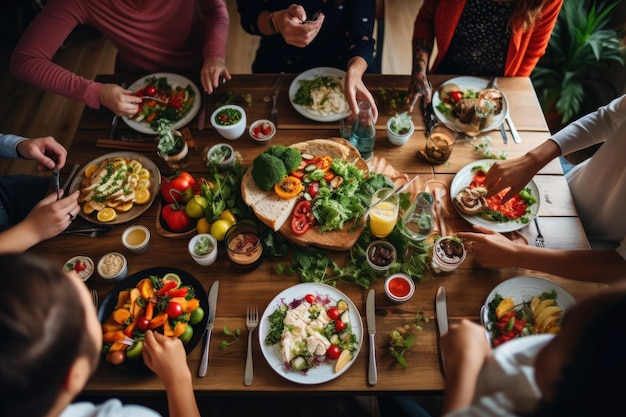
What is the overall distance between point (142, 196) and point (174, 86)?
82 centimetres

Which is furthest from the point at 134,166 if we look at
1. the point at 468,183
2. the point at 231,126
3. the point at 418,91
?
the point at 468,183

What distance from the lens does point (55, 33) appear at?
2.27 meters

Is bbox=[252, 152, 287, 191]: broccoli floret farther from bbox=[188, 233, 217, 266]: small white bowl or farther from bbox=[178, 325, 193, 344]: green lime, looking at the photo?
bbox=[178, 325, 193, 344]: green lime

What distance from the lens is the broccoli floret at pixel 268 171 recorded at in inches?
73.9

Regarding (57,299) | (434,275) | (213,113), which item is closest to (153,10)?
(213,113)

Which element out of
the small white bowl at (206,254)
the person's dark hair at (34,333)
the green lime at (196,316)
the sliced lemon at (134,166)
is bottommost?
the green lime at (196,316)

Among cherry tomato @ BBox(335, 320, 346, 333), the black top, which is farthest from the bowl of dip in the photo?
the black top

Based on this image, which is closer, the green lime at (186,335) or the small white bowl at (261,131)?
the green lime at (186,335)

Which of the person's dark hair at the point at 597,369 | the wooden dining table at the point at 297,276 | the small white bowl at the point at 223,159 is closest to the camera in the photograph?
the person's dark hair at the point at 597,369

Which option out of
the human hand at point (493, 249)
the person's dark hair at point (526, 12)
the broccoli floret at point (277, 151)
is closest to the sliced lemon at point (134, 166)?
the broccoli floret at point (277, 151)

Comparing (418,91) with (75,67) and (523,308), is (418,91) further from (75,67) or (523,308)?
(75,67)

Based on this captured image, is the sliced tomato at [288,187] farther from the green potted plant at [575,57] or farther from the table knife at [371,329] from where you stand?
the green potted plant at [575,57]

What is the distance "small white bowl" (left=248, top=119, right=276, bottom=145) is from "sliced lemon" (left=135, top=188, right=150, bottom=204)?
2.04 feet

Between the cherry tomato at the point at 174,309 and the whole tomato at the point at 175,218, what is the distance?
0.40 m
